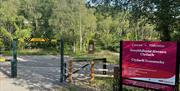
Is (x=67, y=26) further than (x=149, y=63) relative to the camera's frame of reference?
Yes

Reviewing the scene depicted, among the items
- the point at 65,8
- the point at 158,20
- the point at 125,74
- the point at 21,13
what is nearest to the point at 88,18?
the point at 65,8

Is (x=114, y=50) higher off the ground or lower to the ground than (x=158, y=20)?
lower

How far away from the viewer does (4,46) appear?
4131 centimetres

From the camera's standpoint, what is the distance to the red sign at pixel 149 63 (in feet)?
28.8

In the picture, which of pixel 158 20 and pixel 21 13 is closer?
pixel 158 20

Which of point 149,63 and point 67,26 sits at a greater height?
point 67,26

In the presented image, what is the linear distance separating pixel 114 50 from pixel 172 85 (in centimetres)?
3971

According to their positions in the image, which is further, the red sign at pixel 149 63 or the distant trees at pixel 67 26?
the distant trees at pixel 67 26

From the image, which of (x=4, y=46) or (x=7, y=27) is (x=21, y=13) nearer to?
(x=7, y=27)

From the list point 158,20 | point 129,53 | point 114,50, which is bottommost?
point 114,50

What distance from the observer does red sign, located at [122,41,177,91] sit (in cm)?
878

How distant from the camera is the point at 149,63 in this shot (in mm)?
9219

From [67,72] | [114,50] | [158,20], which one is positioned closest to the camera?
[158,20]

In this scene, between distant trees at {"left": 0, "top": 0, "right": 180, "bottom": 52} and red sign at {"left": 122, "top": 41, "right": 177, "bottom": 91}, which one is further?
distant trees at {"left": 0, "top": 0, "right": 180, "bottom": 52}
